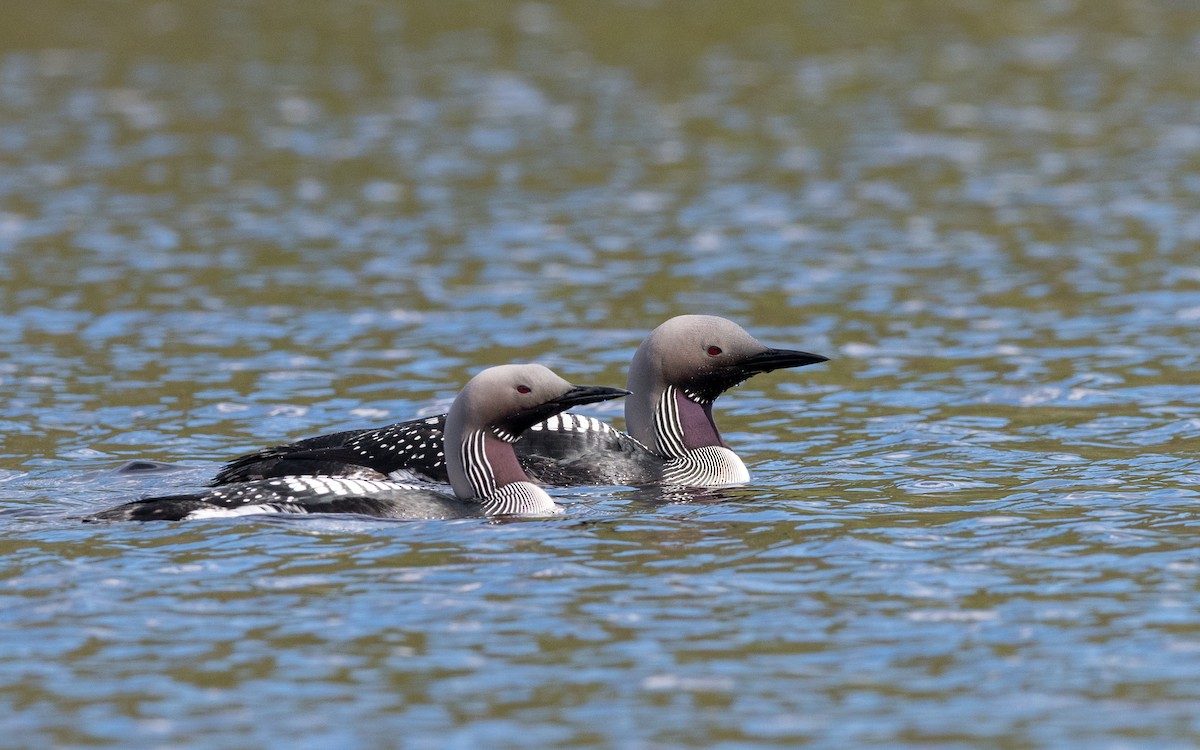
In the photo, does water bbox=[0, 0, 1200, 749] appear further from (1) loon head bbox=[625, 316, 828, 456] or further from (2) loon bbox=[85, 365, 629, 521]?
(1) loon head bbox=[625, 316, 828, 456]

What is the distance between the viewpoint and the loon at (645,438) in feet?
31.8

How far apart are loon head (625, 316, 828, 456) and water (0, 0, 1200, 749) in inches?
18.4

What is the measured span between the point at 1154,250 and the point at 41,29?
18.2m

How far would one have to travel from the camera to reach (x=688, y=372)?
1002cm

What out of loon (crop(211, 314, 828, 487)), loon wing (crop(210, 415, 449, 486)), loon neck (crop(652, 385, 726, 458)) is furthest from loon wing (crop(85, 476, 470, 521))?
loon neck (crop(652, 385, 726, 458))

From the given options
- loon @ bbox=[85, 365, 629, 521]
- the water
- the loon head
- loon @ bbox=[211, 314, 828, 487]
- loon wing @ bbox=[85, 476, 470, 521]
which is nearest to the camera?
the water

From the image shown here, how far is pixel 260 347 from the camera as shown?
13.4 metres

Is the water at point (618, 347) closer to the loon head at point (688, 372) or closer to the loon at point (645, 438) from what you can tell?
the loon at point (645, 438)

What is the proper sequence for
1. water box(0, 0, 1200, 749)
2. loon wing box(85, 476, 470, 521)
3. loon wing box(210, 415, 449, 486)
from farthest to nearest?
loon wing box(210, 415, 449, 486) < loon wing box(85, 476, 470, 521) < water box(0, 0, 1200, 749)

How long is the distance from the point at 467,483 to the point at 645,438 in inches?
55.5

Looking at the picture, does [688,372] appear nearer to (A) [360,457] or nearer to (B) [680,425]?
(B) [680,425]

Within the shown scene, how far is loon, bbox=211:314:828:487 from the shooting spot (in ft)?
31.8

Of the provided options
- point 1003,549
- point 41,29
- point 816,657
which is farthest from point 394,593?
point 41,29

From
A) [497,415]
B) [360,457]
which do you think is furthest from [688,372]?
[360,457]
